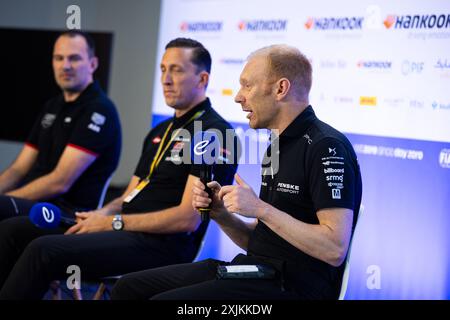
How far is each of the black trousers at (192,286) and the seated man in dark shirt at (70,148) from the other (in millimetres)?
1228

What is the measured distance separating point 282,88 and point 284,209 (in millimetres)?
457

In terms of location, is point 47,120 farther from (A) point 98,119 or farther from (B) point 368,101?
(B) point 368,101

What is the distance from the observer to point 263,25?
4.64 meters

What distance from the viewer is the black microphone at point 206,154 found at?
2566mm

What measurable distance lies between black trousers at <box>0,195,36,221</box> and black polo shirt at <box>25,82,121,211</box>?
0.17m

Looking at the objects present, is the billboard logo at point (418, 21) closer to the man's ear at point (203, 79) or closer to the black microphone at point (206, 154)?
the man's ear at point (203, 79)

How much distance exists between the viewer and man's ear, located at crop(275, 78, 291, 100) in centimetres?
256

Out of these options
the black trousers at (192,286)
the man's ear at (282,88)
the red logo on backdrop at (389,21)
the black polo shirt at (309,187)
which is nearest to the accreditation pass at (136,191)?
the black trousers at (192,286)

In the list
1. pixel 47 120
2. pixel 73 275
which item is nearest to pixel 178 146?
pixel 73 275

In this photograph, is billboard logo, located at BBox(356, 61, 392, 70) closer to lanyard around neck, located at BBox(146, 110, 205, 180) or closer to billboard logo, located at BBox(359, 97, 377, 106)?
billboard logo, located at BBox(359, 97, 377, 106)

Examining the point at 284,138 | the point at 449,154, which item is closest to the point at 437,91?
the point at 449,154

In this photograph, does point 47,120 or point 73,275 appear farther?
point 47,120

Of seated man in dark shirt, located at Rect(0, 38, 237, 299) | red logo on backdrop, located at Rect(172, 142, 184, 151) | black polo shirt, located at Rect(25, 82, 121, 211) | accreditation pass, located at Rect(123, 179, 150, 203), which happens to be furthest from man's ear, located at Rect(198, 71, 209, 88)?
black polo shirt, located at Rect(25, 82, 121, 211)

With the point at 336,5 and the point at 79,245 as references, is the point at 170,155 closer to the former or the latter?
the point at 79,245
